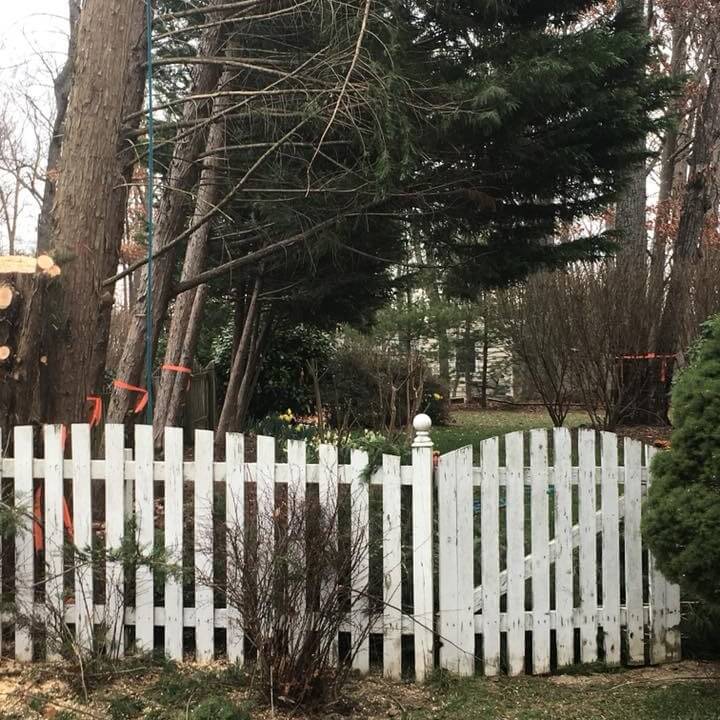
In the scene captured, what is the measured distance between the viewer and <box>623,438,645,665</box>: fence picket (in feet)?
13.4

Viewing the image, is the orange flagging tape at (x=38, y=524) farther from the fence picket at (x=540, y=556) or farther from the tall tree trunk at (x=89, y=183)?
the fence picket at (x=540, y=556)

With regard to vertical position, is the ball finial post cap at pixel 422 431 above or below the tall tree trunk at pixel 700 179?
below

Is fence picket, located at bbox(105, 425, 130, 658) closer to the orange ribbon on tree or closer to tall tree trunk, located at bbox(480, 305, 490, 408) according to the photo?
the orange ribbon on tree

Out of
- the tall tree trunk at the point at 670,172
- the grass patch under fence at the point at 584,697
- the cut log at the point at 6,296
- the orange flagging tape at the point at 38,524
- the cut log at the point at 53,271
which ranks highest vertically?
the tall tree trunk at the point at 670,172

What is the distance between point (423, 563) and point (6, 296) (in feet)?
8.02

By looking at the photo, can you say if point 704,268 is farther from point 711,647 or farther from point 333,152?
point 711,647

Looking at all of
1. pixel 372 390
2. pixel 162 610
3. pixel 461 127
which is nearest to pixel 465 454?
pixel 162 610

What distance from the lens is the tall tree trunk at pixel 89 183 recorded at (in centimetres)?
452

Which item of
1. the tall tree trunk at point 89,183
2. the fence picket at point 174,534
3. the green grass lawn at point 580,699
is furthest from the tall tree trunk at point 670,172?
the fence picket at point 174,534

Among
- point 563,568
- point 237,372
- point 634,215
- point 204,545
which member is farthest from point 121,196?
point 634,215

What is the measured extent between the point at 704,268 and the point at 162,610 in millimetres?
9175

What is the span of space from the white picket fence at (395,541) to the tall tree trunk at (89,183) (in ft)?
2.40

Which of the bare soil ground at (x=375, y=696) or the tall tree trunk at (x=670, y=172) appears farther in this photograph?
the tall tree trunk at (x=670, y=172)

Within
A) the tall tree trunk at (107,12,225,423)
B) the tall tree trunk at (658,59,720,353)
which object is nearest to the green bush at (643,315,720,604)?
the tall tree trunk at (107,12,225,423)
